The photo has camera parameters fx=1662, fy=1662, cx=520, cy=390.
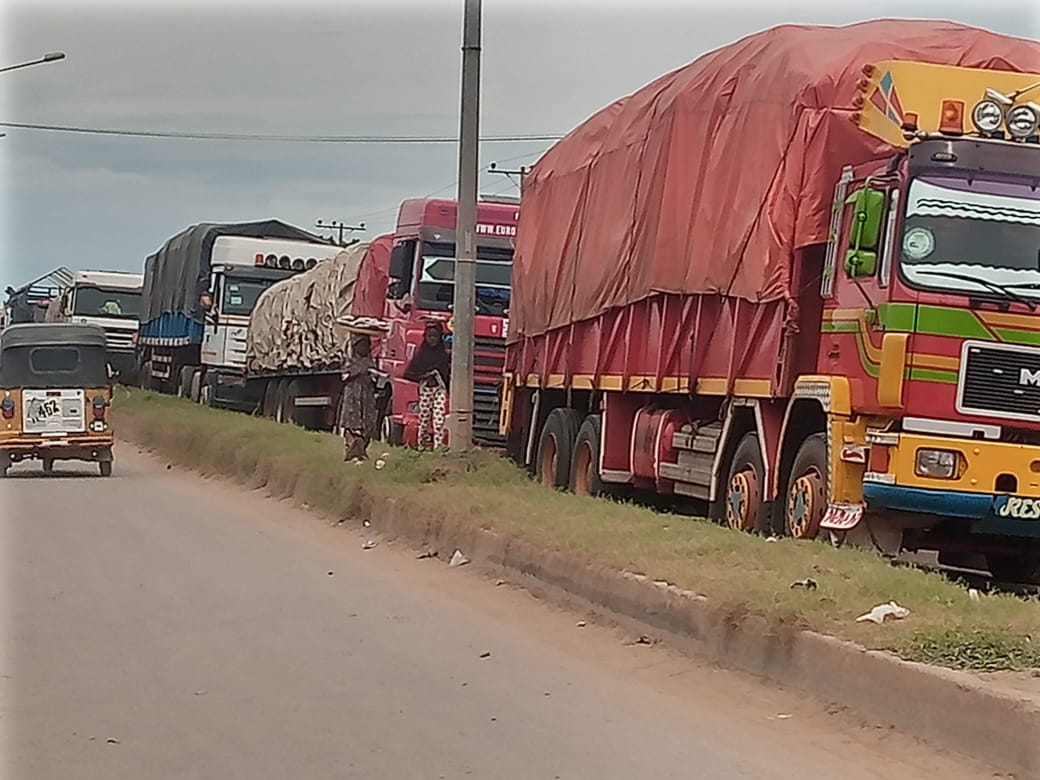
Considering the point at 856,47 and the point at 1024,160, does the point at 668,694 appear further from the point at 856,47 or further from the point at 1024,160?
the point at 856,47

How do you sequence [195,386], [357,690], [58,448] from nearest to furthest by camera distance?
[357,690] → [58,448] → [195,386]

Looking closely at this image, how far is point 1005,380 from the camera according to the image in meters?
10.9

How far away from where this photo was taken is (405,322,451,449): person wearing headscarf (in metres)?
21.0

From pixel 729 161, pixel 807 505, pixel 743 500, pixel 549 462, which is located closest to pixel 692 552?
pixel 807 505

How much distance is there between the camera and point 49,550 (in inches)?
544

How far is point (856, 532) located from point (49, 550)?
667 centimetres

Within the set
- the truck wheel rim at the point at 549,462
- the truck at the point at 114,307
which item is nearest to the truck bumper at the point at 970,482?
the truck wheel rim at the point at 549,462

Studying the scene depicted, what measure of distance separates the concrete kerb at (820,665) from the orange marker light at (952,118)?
3.87m

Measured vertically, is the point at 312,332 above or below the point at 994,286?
below

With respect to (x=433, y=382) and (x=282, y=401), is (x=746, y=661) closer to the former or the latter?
(x=433, y=382)

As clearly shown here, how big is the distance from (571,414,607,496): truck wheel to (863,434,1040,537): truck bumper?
6.05m

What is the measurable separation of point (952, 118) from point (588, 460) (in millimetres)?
6799

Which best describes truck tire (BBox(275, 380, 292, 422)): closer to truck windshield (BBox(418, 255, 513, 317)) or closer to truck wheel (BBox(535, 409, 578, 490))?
truck windshield (BBox(418, 255, 513, 317))

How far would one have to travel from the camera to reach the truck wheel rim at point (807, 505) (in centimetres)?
1168
